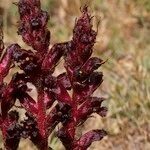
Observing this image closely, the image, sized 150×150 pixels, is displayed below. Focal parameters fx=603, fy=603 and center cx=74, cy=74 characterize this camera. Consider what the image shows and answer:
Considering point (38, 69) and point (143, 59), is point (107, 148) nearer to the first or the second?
point (143, 59)

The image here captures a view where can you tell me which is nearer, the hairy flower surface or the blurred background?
the hairy flower surface

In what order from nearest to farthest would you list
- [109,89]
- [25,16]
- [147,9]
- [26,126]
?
[25,16], [26,126], [109,89], [147,9]

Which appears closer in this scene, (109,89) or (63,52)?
(63,52)

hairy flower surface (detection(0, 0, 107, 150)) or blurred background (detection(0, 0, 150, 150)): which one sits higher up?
blurred background (detection(0, 0, 150, 150))

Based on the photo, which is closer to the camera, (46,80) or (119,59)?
(46,80)

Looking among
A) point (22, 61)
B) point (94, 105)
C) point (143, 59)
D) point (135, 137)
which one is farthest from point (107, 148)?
point (22, 61)
